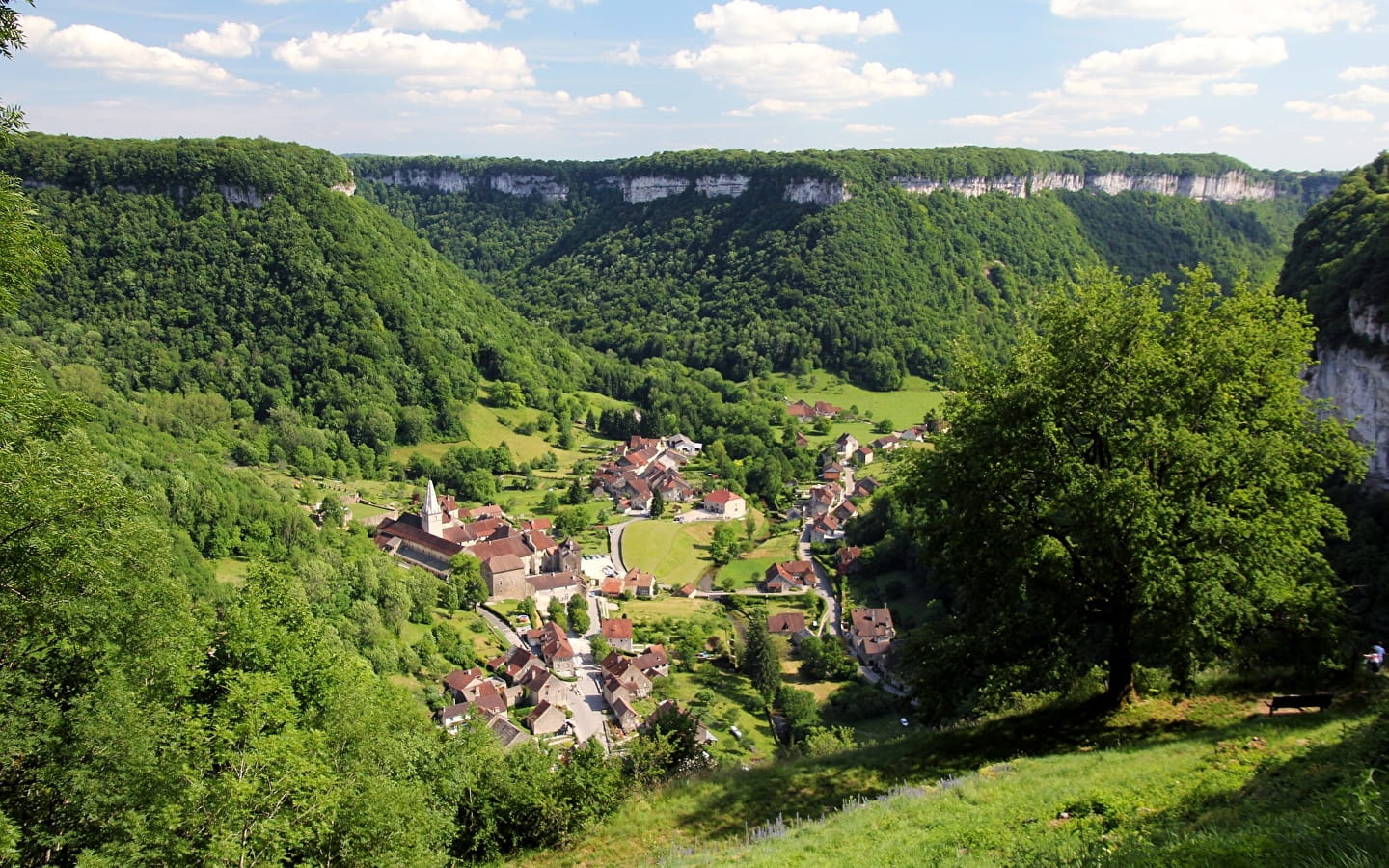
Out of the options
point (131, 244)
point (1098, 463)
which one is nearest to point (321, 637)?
point (1098, 463)

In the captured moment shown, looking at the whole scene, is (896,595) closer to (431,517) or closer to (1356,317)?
(1356,317)

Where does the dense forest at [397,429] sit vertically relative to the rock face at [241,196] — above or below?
below

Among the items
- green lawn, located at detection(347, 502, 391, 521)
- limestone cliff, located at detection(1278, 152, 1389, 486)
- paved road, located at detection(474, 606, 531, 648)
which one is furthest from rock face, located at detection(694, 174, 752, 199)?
paved road, located at detection(474, 606, 531, 648)

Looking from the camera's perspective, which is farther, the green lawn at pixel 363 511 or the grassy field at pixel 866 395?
the grassy field at pixel 866 395

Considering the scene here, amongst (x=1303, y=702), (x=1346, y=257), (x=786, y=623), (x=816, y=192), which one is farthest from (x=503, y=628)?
(x=816, y=192)

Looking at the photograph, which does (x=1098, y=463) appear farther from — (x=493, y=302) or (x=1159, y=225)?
(x=1159, y=225)

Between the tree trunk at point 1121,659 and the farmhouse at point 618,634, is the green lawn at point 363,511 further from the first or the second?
the tree trunk at point 1121,659

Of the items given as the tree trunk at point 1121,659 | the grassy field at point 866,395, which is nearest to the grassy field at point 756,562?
the grassy field at point 866,395
